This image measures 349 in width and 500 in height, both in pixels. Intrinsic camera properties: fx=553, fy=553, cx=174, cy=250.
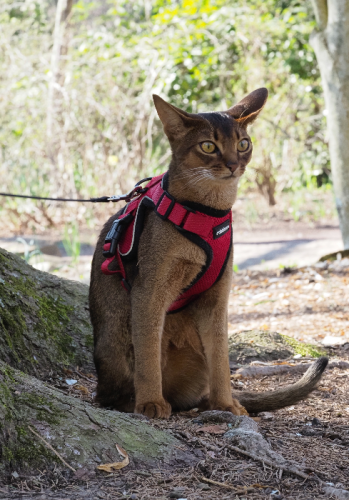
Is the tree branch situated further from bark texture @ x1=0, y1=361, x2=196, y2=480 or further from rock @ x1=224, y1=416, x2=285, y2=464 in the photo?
bark texture @ x1=0, y1=361, x2=196, y2=480

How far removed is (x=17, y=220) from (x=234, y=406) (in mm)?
7474

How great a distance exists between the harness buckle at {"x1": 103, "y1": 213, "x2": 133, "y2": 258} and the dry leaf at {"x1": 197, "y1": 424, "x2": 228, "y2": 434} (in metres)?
0.91

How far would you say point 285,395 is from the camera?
2600 millimetres

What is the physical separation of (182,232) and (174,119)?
1.78ft

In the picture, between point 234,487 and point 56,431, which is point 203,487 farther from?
point 56,431

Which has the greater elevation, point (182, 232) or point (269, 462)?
point (182, 232)

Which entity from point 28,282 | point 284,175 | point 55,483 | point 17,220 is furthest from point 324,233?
point 55,483

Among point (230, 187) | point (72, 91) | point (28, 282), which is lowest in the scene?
point (28, 282)

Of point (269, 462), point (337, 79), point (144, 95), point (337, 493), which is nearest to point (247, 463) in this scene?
point (269, 462)

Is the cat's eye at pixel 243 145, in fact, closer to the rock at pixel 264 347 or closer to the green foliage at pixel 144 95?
the rock at pixel 264 347

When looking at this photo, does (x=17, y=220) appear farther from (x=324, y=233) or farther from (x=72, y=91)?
(x=324, y=233)

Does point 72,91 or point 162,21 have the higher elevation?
point 162,21

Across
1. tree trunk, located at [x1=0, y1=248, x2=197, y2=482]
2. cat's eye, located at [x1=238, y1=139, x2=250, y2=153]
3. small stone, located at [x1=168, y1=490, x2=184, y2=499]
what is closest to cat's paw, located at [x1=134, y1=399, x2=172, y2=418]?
tree trunk, located at [x1=0, y1=248, x2=197, y2=482]

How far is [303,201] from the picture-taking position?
10258 mm
